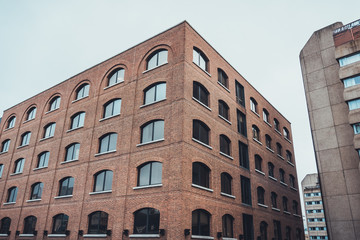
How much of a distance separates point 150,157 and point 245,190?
10.0 meters

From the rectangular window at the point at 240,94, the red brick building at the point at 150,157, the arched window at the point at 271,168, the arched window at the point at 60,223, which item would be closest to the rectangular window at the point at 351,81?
the red brick building at the point at 150,157

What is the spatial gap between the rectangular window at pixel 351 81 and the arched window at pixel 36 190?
91.3 feet

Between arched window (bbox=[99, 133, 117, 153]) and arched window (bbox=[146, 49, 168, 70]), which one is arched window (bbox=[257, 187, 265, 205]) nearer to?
arched window (bbox=[99, 133, 117, 153])

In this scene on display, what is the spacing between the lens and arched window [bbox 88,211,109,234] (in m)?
19.6

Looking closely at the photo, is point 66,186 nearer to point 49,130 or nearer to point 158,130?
point 49,130

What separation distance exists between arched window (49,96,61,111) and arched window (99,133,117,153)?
30.6ft

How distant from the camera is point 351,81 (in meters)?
24.2

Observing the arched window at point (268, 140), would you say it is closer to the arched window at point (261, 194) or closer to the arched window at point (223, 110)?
the arched window at point (261, 194)

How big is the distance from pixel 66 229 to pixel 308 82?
24.5m

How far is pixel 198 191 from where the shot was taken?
59.8ft

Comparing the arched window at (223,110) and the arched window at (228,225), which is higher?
the arched window at (223,110)

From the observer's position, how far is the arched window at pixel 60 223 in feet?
72.1

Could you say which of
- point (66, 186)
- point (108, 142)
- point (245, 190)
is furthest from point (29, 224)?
point (245, 190)

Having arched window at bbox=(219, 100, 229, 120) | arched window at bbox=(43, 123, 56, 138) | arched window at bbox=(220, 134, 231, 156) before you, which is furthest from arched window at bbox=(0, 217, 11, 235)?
arched window at bbox=(219, 100, 229, 120)
